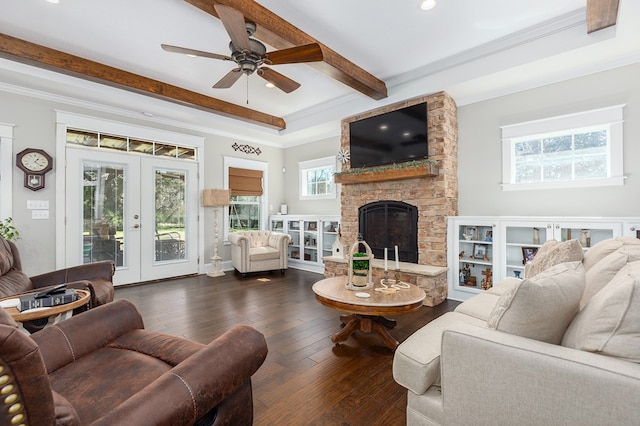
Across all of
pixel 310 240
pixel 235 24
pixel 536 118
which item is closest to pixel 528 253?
pixel 536 118

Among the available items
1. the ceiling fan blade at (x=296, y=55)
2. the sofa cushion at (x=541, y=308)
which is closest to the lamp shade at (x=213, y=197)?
the ceiling fan blade at (x=296, y=55)

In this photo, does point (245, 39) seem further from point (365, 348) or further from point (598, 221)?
point (598, 221)

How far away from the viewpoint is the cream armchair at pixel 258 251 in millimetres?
5172

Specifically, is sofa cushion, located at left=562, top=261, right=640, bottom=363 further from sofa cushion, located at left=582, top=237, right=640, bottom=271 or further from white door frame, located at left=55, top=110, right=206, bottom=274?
white door frame, located at left=55, top=110, right=206, bottom=274

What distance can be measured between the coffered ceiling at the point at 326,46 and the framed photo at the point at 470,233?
1746mm

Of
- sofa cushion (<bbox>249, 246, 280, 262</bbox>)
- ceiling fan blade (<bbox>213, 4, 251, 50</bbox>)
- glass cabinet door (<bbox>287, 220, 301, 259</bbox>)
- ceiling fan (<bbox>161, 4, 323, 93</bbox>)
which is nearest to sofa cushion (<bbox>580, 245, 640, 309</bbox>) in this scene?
ceiling fan (<bbox>161, 4, 323, 93</bbox>)

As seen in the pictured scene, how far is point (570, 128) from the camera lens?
3328 millimetres

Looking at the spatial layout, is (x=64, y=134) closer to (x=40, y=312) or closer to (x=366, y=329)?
(x=40, y=312)

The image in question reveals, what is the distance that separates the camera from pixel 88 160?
433cm

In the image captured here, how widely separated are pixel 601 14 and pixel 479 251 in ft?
8.46

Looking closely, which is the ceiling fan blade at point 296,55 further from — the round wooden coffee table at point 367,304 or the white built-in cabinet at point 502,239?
the white built-in cabinet at point 502,239

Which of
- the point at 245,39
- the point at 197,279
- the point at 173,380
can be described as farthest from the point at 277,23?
the point at 197,279

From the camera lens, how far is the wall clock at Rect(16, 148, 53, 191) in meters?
3.77

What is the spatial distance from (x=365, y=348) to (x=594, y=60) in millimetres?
3728
